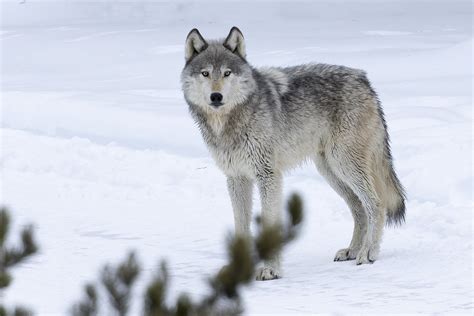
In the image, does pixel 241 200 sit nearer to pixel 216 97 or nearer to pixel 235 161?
pixel 235 161

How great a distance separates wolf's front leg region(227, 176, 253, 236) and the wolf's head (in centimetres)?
64

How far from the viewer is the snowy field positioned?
687 centimetres

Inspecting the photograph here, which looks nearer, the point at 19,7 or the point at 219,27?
the point at 219,27

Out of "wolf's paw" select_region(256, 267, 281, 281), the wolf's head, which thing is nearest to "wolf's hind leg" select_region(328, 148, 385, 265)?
"wolf's paw" select_region(256, 267, 281, 281)

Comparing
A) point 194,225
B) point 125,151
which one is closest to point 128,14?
point 125,151

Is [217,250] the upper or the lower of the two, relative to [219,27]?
lower

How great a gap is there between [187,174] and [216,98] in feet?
11.4

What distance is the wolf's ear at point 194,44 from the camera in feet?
24.3

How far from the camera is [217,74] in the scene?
281 inches

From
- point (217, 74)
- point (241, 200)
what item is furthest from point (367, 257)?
point (217, 74)

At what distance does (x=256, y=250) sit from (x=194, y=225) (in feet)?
19.4

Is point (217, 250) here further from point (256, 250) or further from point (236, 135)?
point (256, 250)

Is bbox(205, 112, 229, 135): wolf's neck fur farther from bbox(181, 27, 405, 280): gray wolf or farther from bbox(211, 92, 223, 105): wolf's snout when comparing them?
bbox(211, 92, 223, 105): wolf's snout

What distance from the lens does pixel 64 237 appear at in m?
8.44
